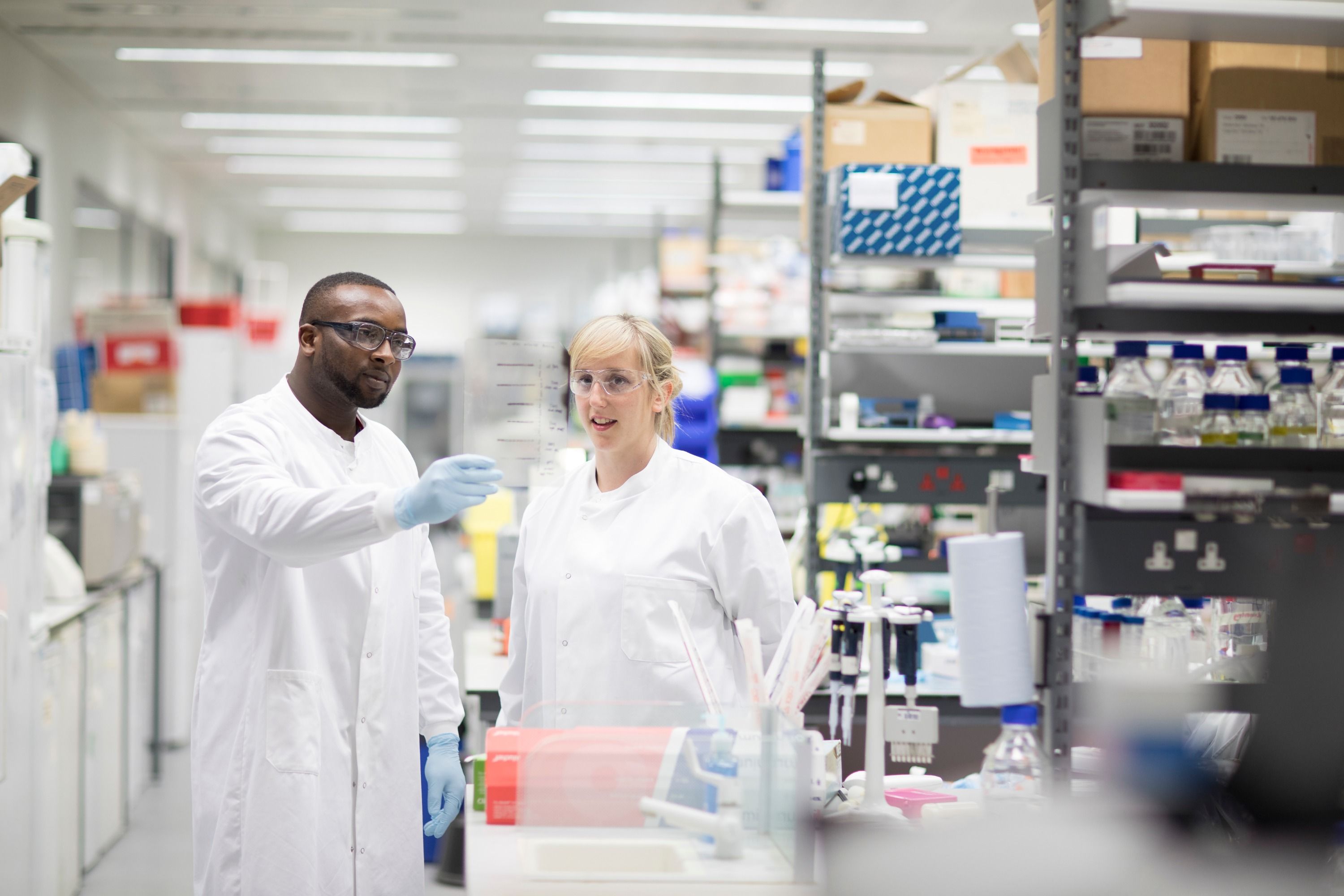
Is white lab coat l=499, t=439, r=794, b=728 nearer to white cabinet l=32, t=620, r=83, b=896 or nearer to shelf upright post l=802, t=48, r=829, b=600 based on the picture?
shelf upright post l=802, t=48, r=829, b=600

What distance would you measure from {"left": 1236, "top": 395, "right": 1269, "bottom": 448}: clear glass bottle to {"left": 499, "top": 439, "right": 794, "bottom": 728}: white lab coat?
2.75 feet

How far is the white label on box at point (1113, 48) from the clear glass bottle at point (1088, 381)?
20.1 inches

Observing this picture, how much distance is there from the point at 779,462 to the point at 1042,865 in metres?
4.72

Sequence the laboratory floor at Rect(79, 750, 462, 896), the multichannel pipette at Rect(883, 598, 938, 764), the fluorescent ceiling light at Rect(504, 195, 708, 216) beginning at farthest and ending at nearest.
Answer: the fluorescent ceiling light at Rect(504, 195, 708, 216)
the laboratory floor at Rect(79, 750, 462, 896)
the multichannel pipette at Rect(883, 598, 938, 764)

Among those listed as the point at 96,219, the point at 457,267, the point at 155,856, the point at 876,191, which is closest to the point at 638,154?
the point at 96,219

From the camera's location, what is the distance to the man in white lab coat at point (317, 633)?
1.99 m

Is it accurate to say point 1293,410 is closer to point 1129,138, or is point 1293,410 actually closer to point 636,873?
point 1129,138

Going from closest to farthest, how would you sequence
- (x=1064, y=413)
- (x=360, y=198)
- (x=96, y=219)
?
(x=1064, y=413) < (x=96, y=219) < (x=360, y=198)

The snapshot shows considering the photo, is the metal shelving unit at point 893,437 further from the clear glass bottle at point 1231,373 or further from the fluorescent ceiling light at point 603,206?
the fluorescent ceiling light at point 603,206

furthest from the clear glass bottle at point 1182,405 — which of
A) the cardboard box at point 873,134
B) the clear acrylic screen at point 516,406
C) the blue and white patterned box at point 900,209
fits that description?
the cardboard box at point 873,134

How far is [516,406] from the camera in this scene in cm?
211

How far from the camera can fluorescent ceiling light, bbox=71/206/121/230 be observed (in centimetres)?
793

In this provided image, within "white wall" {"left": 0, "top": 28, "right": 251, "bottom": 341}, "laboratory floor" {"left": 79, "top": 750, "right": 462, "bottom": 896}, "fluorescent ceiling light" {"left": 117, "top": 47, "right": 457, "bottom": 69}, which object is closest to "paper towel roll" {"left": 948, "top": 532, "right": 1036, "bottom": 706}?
"laboratory floor" {"left": 79, "top": 750, "right": 462, "bottom": 896}

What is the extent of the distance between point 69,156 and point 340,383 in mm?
6700
